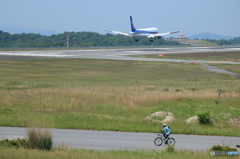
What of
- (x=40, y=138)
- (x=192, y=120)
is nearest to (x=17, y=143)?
(x=40, y=138)

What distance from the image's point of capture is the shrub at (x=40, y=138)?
16547 millimetres

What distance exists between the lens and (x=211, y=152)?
16.5 meters

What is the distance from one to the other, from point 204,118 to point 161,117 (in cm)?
306

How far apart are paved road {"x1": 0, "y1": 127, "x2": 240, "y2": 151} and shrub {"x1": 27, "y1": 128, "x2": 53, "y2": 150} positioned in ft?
11.4

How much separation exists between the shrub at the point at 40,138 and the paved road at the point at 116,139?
3480mm

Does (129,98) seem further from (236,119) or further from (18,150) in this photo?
(18,150)

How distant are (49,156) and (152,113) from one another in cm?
1644

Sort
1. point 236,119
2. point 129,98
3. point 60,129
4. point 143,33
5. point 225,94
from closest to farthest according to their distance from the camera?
point 60,129 → point 236,119 → point 129,98 → point 225,94 → point 143,33

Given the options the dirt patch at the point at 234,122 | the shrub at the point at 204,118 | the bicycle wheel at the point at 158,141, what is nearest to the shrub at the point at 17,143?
the bicycle wheel at the point at 158,141

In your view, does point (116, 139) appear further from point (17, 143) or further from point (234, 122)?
point (234, 122)

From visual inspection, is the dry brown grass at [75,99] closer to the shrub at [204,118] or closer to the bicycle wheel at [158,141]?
the shrub at [204,118]

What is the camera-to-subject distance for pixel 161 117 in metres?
28.9

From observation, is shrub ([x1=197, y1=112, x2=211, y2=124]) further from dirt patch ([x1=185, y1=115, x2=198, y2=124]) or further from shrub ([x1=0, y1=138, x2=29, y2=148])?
shrub ([x1=0, y1=138, x2=29, y2=148])

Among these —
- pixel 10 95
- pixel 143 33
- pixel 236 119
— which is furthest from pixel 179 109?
pixel 143 33
